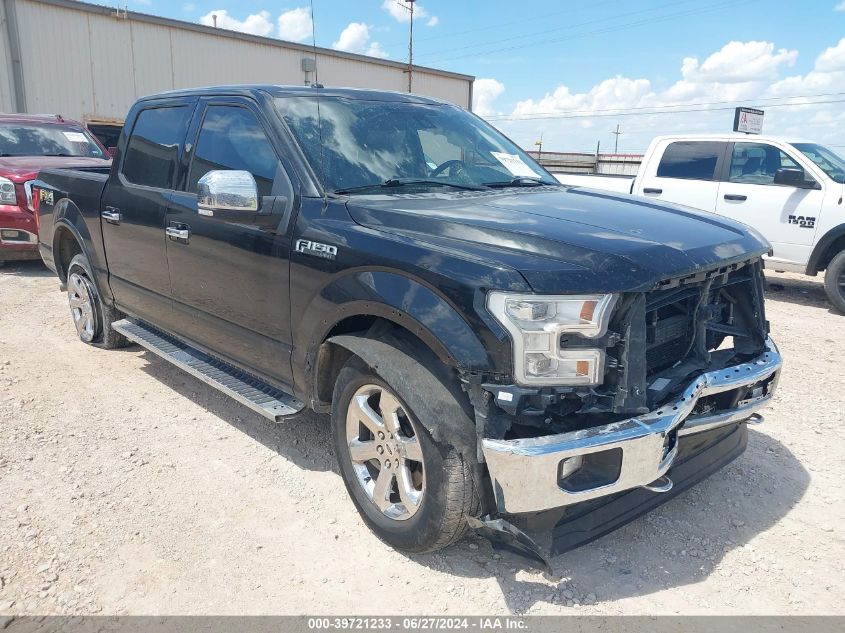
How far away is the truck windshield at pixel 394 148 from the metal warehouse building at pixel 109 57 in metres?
13.4

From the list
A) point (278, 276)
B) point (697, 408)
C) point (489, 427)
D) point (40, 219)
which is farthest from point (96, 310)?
point (697, 408)

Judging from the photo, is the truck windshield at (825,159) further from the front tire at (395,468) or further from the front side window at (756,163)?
the front tire at (395,468)

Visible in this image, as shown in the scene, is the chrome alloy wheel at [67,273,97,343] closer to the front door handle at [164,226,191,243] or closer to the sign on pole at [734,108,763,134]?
the front door handle at [164,226,191,243]

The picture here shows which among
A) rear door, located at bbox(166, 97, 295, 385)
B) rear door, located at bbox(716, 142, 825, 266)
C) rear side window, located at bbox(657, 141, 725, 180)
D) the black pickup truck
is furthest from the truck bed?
rear door, located at bbox(716, 142, 825, 266)

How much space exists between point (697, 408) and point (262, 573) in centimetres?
198

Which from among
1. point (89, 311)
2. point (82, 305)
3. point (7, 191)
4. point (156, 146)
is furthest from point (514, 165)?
point (7, 191)

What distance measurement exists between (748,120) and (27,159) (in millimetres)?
11150

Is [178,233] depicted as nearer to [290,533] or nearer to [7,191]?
[290,533]

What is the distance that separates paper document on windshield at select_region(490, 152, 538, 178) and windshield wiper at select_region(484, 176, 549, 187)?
0.19 feet

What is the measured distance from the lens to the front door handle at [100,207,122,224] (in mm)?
4883

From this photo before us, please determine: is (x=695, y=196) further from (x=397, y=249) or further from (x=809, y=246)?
(x=397, y=249)

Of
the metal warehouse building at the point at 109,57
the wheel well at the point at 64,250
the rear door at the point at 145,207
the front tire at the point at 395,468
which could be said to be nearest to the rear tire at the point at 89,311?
the wheel well at the point at 64,250

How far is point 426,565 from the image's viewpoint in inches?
116

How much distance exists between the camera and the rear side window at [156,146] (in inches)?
172
